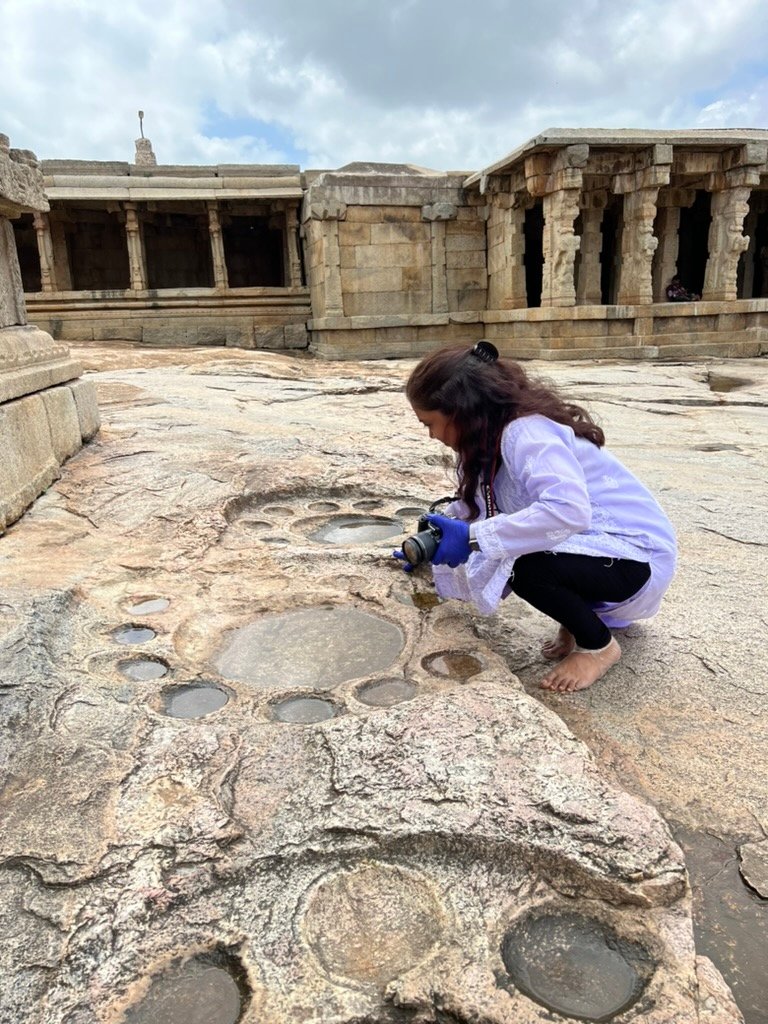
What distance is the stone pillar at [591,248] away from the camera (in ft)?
45.5

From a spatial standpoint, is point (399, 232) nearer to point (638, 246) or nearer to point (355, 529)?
point (638, 246)

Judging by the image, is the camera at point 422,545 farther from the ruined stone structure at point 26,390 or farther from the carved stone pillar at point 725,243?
the carved stone pillar at point 725,243

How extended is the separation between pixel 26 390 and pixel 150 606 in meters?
1.77

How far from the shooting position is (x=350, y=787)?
1.56 m

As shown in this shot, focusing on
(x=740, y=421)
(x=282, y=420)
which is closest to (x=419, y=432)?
(x=282, y=420)

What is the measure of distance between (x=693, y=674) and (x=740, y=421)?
461 cm

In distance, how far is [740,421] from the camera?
6.08 meters

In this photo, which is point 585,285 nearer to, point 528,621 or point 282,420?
point 282,420

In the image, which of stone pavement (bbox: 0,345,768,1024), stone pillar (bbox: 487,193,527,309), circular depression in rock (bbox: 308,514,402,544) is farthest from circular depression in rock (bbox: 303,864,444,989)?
stone pillar (bbox: 487,193,527,309)

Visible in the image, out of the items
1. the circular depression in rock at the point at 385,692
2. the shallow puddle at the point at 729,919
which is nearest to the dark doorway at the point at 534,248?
the circular depression in rock at the point at 385,692

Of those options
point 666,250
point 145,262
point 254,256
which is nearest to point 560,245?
point 666,250

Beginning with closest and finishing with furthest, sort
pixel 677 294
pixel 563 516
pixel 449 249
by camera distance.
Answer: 1. pixel 563 516
2. pixel 449 249
3. pixel 677 294

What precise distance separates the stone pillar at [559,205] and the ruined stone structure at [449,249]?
0.08 feet

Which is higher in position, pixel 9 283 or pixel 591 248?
pixel 591 248
